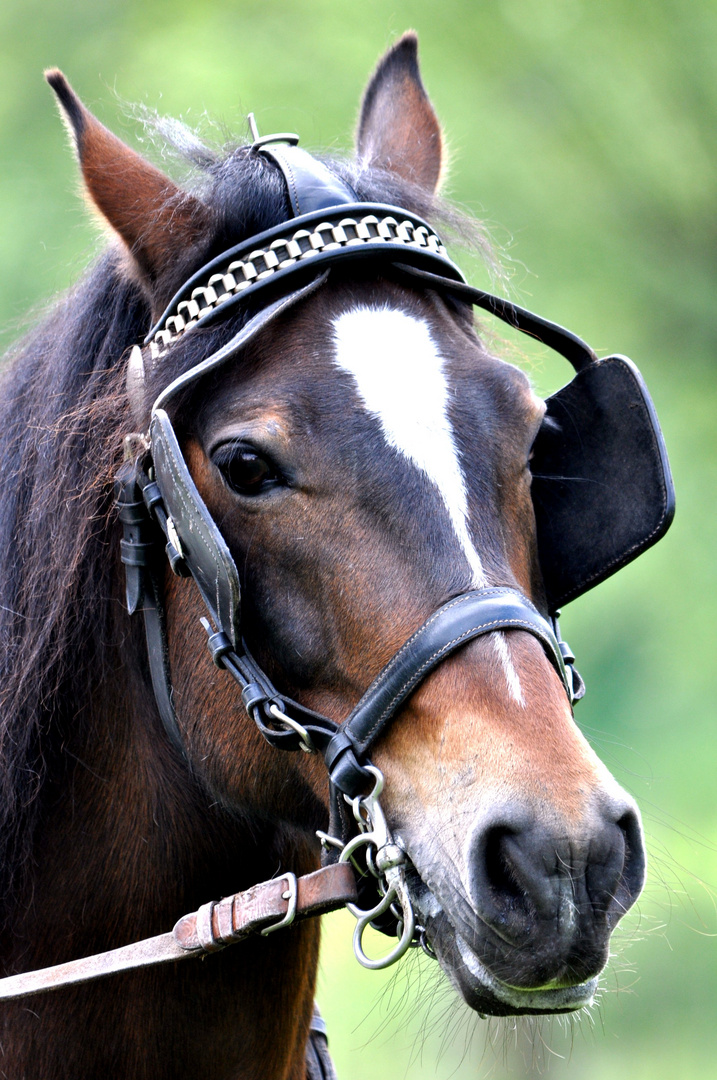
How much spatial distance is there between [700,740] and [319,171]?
5.34m

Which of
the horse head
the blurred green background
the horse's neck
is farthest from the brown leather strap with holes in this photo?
the blurred green background

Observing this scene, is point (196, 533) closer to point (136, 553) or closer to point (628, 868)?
point (136, 553)

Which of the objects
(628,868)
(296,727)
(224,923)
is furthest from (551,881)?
(224,923)

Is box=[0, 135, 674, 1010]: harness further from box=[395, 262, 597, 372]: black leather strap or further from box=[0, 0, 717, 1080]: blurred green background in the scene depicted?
box=[0, 0, 717, 1080]: blurred green background

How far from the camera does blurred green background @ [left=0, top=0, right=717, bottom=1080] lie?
5.88m

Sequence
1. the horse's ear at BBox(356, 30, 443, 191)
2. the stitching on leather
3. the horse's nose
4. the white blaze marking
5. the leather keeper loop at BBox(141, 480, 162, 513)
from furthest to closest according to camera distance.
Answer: the horse's ear at BBox(356, 30, 443, 191)
the leather keeper loop at BBox(141, 480, 162, 513)
the white blaze marking
the stitching on leather
the horse's nose

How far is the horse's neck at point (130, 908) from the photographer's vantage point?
67.5 inches

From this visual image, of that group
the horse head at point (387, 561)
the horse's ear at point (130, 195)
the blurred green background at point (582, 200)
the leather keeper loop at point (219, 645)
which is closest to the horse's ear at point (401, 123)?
the horse head at point (387, 561)

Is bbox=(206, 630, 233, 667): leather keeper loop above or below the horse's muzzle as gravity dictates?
above

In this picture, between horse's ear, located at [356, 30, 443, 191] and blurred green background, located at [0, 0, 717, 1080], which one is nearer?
horse's ear, located at [356, 30, 443, 191]

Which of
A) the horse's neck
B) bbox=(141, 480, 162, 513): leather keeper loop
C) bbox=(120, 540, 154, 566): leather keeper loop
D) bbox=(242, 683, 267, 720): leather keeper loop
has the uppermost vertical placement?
bbox=(141, 480, 162, 513): leather keeper loop

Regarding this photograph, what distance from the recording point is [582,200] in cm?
670

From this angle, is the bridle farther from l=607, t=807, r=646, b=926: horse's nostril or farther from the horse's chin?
l=607, t=807, r=646, b=926: horse's nostril

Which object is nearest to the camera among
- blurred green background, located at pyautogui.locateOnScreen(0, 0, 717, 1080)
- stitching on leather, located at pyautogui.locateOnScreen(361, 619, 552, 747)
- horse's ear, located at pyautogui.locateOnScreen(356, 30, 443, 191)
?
stitching on leather, located at pyautogui.locateOnScreen(361, 619, 552, 747)
